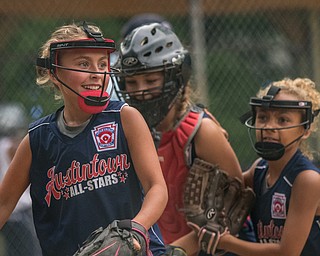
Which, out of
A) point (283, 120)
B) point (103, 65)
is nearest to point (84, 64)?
point (103, 65)

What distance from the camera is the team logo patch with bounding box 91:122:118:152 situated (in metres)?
4.10

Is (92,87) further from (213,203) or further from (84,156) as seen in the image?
(213,203)

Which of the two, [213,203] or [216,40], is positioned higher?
[213,203]

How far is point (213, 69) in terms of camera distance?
8.12 meters

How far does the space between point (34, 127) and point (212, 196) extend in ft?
4.32

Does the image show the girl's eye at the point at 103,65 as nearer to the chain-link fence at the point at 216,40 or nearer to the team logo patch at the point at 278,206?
the team logo patch at the point at 278,206

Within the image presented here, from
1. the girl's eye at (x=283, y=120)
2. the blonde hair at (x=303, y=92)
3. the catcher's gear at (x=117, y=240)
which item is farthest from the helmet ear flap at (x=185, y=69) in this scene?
the catcher's gear at (x=117, y=240)

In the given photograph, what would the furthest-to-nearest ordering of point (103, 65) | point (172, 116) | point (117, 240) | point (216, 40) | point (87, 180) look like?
point (216, 40)
point (172, 116)
point (103, 65)
point (87, 180)
point (117, 240)

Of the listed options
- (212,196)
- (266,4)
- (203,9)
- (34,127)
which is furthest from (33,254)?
(266,4)

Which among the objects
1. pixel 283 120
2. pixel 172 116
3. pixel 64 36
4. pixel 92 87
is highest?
pixel 64 36

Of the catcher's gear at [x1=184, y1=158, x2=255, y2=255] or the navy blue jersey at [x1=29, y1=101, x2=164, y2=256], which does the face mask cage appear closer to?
the catcher's gear at [x1=184, y1=158, x2=255, y2=255]

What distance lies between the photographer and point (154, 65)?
5.29 meters

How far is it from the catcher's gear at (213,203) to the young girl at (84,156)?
888mm

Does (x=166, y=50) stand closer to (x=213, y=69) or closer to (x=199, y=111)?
(x=199, y=111)
